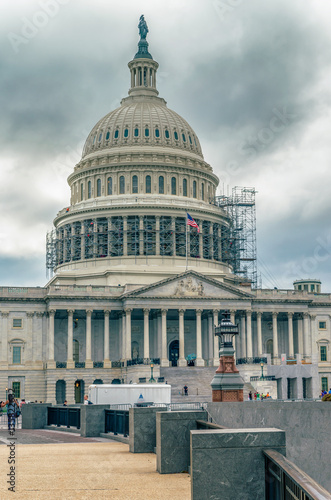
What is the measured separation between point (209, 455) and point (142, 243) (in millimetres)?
97515

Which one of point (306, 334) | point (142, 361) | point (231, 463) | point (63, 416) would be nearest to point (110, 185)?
point (142, 361)

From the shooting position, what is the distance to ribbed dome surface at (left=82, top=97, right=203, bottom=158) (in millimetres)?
Result: 123250

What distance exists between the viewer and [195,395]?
86.0m

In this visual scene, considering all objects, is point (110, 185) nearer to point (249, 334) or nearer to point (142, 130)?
point (142, 130)

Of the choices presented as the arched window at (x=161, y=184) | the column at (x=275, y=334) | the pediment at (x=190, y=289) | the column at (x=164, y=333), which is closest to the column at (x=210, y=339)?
the pediment at (x=190, y=289)

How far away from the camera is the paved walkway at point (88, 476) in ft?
61.4

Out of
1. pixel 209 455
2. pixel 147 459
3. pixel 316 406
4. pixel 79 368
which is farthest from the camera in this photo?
Result: pixel 79 368

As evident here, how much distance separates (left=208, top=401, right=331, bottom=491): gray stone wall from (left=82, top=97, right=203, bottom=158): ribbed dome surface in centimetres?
9318

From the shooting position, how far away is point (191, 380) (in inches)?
3615

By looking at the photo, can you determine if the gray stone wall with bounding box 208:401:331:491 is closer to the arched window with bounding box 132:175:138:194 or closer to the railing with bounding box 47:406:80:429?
the railing with bounding box 47:406:80:429

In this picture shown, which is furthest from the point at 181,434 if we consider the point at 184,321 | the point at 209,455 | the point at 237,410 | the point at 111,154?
the point at 111,154

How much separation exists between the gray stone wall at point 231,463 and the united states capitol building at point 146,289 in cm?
7144

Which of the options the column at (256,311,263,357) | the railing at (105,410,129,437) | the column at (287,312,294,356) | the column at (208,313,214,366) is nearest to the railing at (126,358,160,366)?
the column at (208,313,214,366)

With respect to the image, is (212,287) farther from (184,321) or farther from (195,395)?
(195,395)
